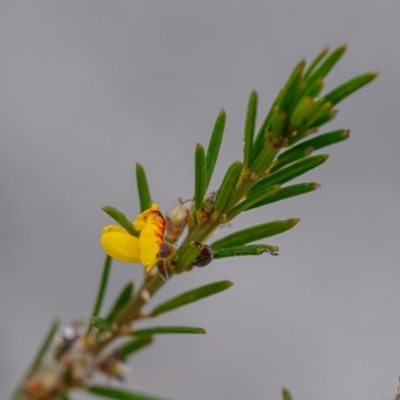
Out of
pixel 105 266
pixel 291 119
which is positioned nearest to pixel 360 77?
pixel 291 119

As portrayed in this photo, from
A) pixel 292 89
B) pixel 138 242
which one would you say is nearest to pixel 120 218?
pixel 138 242

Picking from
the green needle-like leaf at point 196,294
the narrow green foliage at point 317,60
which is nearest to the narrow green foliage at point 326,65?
the narrow green foliage at point 317,60

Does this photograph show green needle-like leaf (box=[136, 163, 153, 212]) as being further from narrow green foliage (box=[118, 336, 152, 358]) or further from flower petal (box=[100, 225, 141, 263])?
narrow green foliage (box=[118, 336, 152, 358])

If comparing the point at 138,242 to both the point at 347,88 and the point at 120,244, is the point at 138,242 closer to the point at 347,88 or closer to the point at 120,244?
the point at 120,244

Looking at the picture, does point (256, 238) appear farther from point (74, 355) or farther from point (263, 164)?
point (74, 355)

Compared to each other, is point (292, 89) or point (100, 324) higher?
point (292, 89)

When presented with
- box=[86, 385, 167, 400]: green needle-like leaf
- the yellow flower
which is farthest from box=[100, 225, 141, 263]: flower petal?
box=[86, 385, 167, 400]: green needle-like leaf
